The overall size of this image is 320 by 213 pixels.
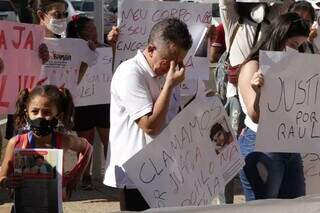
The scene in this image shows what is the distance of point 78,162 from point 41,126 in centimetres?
27

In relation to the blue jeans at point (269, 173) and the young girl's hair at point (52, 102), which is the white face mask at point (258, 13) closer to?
the blue jeans at point (269, 173)

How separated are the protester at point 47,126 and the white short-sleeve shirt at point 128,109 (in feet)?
0.74

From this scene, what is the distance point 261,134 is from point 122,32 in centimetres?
185

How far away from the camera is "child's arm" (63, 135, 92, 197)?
3.63 m

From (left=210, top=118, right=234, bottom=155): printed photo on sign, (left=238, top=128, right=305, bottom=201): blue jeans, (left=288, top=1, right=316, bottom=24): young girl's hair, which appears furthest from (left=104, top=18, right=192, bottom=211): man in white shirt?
(left=288, top=1, right=316, bottom=24): young girl's hair

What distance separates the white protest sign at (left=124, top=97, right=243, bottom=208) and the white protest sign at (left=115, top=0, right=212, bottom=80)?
169 centimetres

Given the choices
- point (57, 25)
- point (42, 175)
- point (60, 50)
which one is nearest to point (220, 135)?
point (42, 175)

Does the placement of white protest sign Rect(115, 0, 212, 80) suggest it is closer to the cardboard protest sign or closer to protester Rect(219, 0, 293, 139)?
protester Rect(219, 0, 293, 139)

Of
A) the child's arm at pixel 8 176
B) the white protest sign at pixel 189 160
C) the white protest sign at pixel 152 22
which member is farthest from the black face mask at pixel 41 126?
the white protest sign at pixel 152 22

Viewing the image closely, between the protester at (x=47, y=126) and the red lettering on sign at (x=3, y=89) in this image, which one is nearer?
the protester at (x=47, y=126)

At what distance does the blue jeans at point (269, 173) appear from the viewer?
425cm

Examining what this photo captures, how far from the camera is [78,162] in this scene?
12.2 feet

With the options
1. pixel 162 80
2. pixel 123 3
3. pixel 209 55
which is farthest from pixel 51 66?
pixel 162 80

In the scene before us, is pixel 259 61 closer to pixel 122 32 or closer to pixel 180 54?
pixel 180 54
